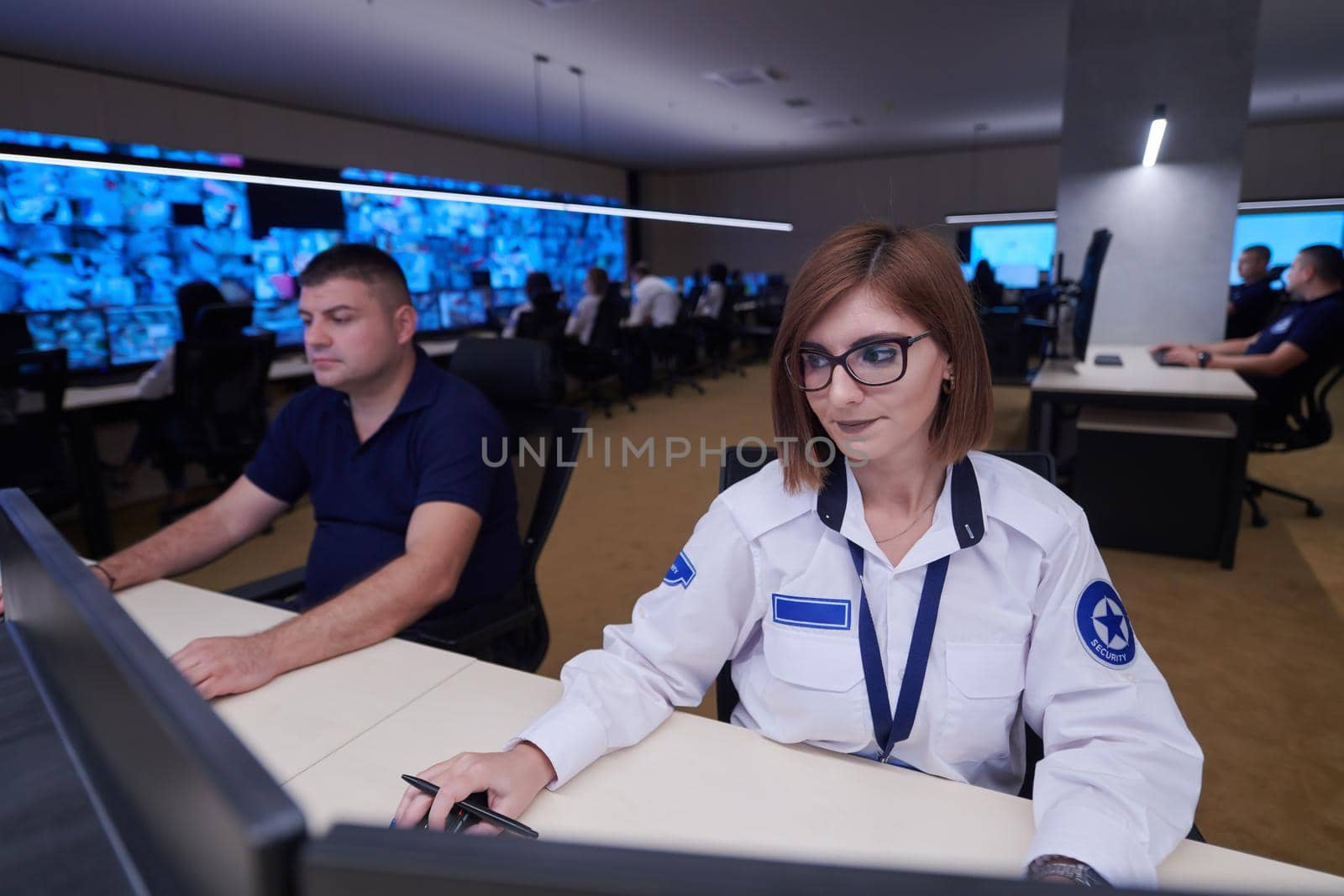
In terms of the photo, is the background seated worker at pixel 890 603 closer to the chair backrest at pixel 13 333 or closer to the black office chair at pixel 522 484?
the black office chair at pixel 522 484

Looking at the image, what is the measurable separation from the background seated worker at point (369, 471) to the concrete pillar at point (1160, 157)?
4.21m

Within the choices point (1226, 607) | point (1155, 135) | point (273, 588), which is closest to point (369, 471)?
point (273, 588)

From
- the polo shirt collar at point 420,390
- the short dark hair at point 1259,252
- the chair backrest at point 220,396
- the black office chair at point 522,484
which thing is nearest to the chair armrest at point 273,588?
the black office chair at point 522,484

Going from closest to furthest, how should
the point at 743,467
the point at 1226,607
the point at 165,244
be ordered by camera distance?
1. the point at 743,467
2. the point at 1226,607
3. the point at 165,244

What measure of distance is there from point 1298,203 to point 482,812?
11631mm

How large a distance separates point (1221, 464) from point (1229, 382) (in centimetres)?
36

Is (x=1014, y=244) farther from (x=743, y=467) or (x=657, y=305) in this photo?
(x=743, y=467)

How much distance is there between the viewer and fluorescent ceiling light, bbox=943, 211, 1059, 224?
1001 centimetres

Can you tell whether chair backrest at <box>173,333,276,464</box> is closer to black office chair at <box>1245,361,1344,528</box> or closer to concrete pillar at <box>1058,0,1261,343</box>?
concrete pillar at <box>1058,0,1261,343</box>

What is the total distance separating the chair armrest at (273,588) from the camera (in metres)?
1.59

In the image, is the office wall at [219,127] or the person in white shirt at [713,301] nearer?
the office wall at [219,127]

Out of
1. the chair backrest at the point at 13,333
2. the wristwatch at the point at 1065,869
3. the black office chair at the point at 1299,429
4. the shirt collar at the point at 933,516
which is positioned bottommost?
the black office chair at the point at 1299,429

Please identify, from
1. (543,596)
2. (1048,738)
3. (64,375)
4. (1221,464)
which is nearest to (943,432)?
(1048,738)

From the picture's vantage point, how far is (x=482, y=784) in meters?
0.82
